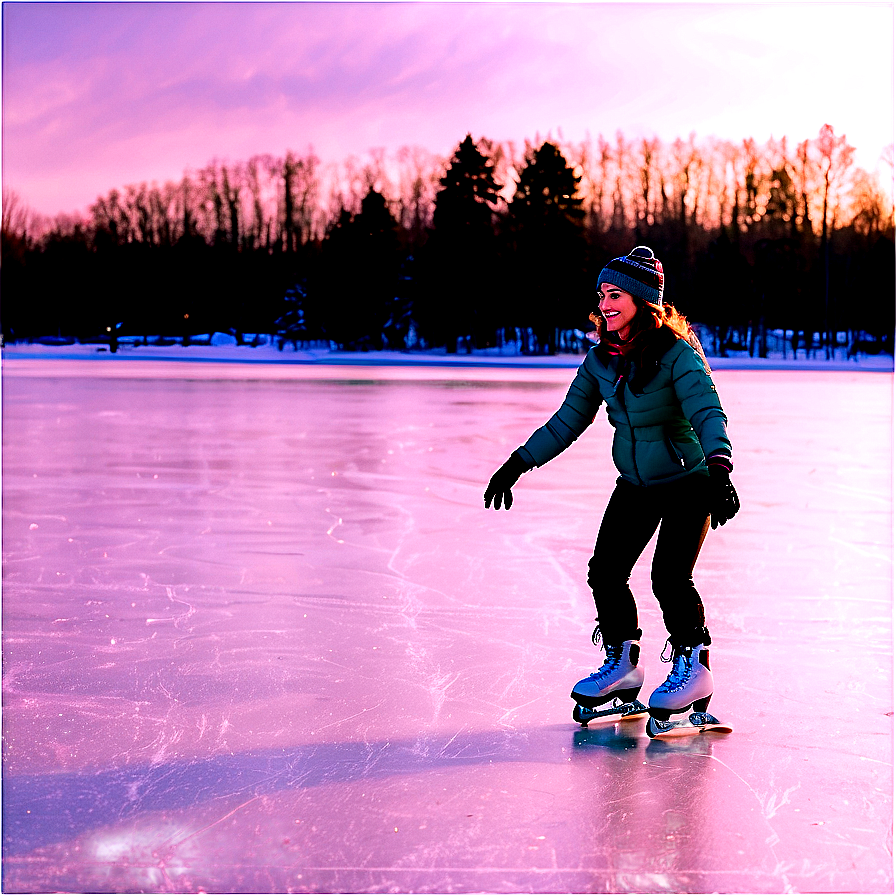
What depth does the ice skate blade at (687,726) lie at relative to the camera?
10.3ft

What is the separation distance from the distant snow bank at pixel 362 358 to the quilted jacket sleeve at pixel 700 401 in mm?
33264

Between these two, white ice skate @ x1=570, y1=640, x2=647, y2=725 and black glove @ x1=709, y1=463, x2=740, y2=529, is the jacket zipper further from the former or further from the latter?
white ice skate @ x1=570, y1=640, x2=647, y2=725

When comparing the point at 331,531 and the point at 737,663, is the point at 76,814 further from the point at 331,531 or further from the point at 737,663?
the point at 331,531

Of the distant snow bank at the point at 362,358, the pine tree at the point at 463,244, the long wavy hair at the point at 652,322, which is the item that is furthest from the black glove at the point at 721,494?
the pine tree at the point at 463,244

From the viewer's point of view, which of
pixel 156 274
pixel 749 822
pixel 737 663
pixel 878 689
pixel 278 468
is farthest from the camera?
pixel 156 274

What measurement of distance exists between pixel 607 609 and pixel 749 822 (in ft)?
3.00

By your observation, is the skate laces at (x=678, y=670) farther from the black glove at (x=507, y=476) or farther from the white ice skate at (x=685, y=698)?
the black glove at (x=507, y=476)

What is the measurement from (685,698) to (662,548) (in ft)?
1.40

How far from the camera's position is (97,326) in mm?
68562

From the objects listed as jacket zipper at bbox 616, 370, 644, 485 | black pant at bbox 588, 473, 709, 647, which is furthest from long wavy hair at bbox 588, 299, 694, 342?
black pant at bbox 588, 473, 709, 647

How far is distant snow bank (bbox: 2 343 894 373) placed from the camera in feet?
125

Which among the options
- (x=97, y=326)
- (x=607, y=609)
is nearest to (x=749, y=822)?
(x=607, y=609)

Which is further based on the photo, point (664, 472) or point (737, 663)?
point (737, 663)

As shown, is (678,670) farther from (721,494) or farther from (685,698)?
(721,494)
